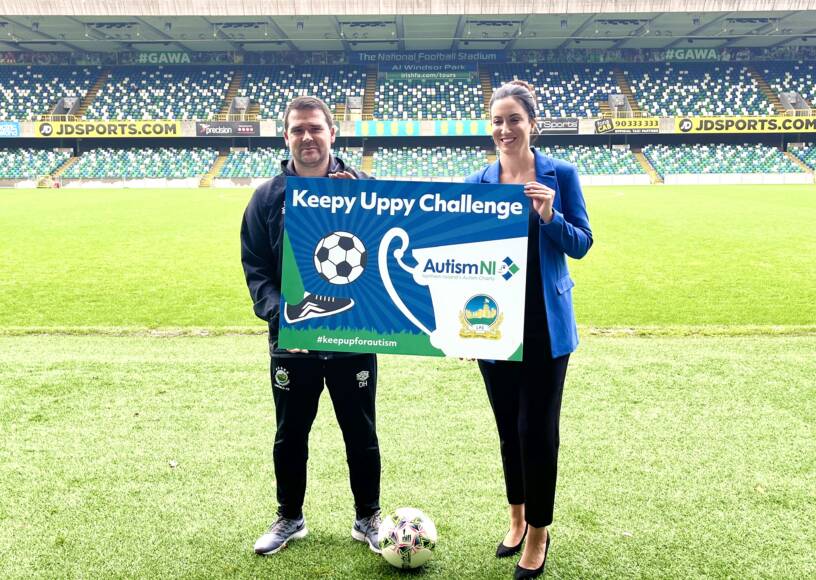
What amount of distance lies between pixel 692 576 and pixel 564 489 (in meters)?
0.91

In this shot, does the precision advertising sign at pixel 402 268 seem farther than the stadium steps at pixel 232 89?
No

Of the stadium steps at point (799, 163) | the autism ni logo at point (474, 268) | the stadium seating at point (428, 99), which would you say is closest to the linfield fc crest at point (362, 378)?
the autism ni logo at point (474, 268)

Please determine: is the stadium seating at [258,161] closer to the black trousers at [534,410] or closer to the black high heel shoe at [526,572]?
the black trousers at [534,410]

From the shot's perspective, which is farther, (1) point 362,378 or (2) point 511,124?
(1) point 362,378

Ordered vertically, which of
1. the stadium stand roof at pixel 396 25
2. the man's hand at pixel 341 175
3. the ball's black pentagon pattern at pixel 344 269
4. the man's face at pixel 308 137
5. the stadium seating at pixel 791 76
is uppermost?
the stadium stand roof at pixel 396 25

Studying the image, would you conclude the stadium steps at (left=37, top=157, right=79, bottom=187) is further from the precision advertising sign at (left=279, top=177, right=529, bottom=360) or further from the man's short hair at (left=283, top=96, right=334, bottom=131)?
the precision advertising sign at (left=279, top=177, right=529, bottom=360)

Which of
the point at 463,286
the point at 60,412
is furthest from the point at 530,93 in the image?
the point at 60,412

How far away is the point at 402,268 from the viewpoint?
112 inches

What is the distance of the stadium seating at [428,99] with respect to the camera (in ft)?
141

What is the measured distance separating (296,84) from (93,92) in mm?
13426

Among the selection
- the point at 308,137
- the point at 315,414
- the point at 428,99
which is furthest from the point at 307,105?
the point at 428,99

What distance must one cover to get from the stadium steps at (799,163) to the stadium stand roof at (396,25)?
7661 mm

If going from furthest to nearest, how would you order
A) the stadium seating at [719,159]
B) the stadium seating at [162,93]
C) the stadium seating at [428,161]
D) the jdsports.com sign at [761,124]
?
the stadium seating at [162,93], the jdsports.com sign at [761,124], the stadium seating at [428,161], the stadium seating at [719,159]

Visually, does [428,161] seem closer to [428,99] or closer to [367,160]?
[367,160]
